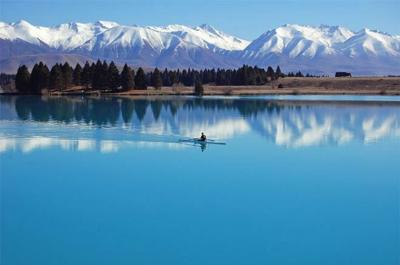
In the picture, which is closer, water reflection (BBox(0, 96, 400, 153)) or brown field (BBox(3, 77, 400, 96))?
water reflection (BBox(0, 96, 400, 153))

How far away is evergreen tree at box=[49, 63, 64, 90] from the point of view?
104 meters

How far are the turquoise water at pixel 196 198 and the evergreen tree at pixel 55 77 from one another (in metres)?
61.0

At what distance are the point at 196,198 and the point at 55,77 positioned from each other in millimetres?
84805

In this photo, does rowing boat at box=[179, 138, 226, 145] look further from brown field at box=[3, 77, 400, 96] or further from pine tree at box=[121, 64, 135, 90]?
brown field at box=[3, 77, 400, 96]

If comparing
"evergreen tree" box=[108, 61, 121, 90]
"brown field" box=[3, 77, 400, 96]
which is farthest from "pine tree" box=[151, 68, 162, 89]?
"evergreen tree" box=[108, 61, 121, 90]

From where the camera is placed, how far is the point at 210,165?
101ft

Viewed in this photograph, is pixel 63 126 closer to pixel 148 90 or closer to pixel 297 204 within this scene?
pixel 297 204

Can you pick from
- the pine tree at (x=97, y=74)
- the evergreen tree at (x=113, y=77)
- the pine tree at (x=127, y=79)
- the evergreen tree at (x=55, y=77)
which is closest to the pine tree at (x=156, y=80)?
the pine tree at (x=127, y=79)

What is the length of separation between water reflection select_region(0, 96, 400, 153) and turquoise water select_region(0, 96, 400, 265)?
0.35 m

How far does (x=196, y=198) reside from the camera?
23219mm

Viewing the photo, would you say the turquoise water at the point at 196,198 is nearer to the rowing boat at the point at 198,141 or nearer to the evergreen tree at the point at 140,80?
the rowing boat at the point at 198,141

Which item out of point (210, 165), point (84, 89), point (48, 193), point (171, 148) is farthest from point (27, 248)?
point (84, 89)

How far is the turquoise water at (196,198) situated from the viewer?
17.7 m

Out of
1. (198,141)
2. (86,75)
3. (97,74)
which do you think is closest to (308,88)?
(97,74)
